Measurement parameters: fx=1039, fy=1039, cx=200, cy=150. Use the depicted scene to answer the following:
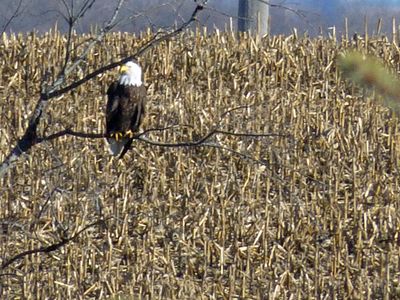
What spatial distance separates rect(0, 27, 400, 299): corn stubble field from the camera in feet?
26.7

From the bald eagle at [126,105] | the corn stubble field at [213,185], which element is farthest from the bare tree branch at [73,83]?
the bald eagle at [126,105]

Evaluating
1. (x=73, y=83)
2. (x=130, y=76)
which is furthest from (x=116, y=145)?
(x=73, y=83)

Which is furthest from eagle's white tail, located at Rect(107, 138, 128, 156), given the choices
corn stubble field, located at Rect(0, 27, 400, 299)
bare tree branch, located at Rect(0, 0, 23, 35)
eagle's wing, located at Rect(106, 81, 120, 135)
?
bare tree branch, located at Rect(0, 0, 23, 35)

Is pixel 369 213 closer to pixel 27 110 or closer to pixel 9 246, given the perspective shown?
pixel 9 246

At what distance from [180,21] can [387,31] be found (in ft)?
31.5

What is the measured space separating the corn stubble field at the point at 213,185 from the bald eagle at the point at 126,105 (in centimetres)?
50

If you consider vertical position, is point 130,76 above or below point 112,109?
above

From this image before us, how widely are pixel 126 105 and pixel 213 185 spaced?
2.61m

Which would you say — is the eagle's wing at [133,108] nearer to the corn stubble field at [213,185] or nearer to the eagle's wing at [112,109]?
the eagle's wing at [112,109]

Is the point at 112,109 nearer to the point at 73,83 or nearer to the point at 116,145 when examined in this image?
the point at 116,145

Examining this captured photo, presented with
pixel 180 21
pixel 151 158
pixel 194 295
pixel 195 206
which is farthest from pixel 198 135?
pixel 180 21

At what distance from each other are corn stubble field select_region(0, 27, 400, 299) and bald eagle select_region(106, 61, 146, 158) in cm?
50

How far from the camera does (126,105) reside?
7152mm

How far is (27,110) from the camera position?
36.7 feet
